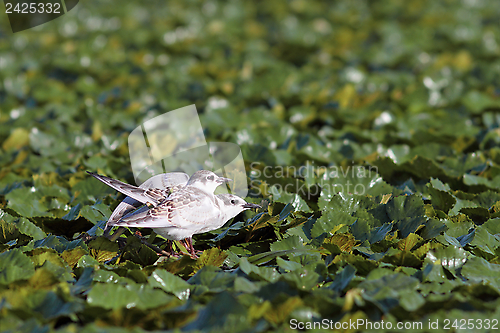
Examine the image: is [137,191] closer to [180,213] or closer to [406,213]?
[180,213]

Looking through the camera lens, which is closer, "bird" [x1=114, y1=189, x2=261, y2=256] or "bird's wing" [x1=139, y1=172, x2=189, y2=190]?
"bird" [x1=114, y1=189, x2=261, y2=256]

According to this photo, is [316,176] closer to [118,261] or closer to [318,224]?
[318,224]

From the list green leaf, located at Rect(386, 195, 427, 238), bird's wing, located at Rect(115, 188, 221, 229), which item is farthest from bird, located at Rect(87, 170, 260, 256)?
green leaf, located at Rect(386, 195, 427, 238)

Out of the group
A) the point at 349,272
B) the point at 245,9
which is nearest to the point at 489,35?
the point at 245,9

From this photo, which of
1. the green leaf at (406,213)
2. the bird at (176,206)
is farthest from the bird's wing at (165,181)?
the green leaf at (406,213)

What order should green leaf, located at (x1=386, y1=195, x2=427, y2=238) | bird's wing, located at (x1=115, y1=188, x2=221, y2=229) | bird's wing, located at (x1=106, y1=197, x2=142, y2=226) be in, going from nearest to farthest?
bird's wing, located at (x1=115, y1=188, x2=221, y2=229)
bird's wing, located at (x1=106, y1=197, x2=142, y2=226)
green leaf, located at (x1=386, y1=195, x2=427, y2=238)

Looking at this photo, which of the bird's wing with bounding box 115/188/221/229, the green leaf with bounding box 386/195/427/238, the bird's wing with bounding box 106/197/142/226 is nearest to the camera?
the bird's wing with bounding box 115/188/221/229

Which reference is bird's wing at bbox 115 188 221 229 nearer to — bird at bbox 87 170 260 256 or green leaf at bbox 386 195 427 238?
bird at bbox 87 170 260 256

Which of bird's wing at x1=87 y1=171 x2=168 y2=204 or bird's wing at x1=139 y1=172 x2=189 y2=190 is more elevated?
bird's wing at x1=87 y1=171 x2=168 y2=204
